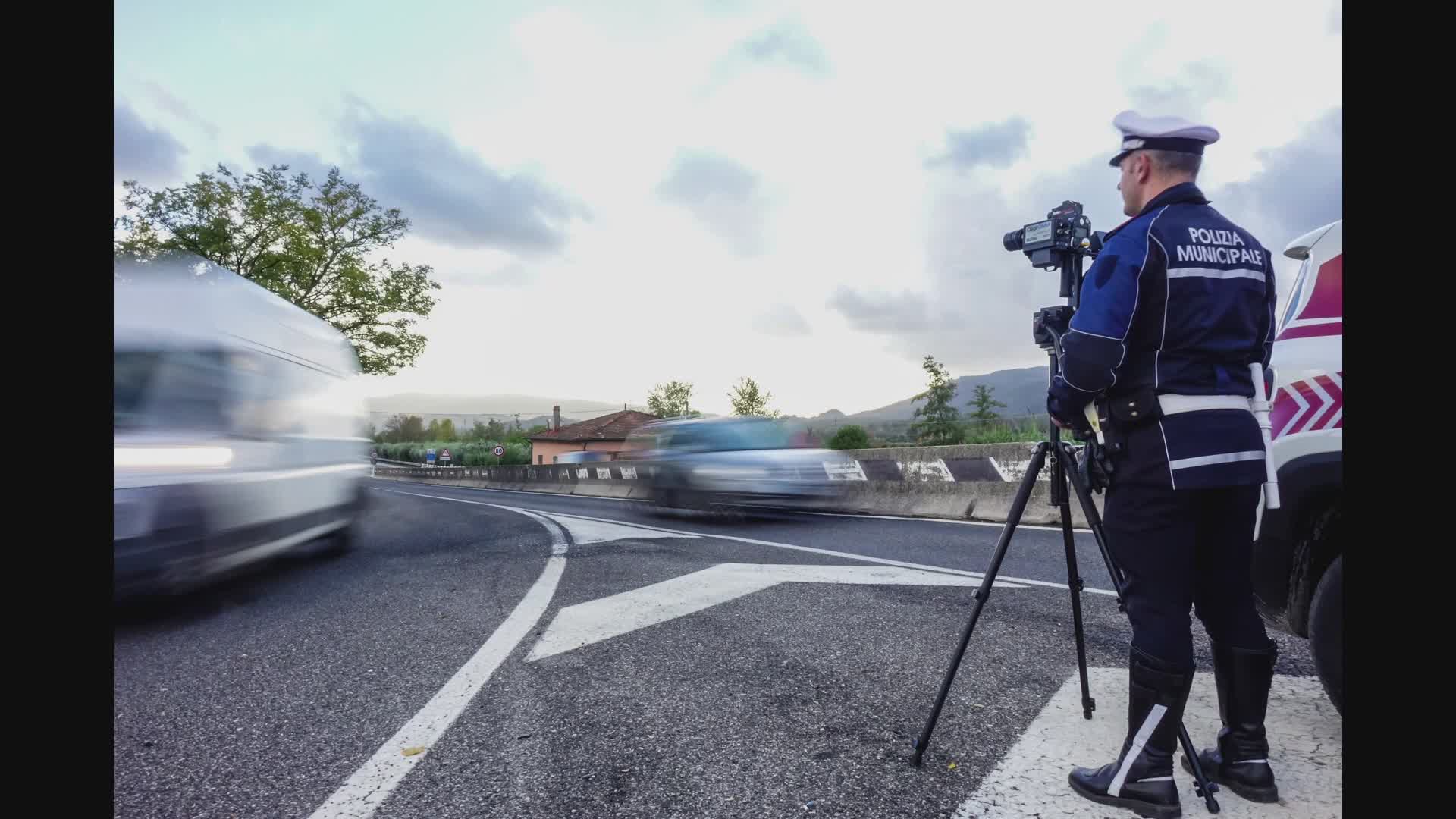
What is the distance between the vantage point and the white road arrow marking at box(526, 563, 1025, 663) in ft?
13.2

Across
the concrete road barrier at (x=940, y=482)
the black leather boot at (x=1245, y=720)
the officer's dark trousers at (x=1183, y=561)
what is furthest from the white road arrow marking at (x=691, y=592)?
the concrete road barrier at (x=940, y=482)

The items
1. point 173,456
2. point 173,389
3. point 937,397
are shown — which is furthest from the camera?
point 937,397

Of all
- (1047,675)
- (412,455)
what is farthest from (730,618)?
(412,455)

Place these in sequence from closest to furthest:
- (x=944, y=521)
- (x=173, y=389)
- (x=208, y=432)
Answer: (x=173, y=389), (x=208, y=432), (x=944, y=521)

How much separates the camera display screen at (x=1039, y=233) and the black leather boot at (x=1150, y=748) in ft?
4.39

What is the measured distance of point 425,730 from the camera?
8.79 feet

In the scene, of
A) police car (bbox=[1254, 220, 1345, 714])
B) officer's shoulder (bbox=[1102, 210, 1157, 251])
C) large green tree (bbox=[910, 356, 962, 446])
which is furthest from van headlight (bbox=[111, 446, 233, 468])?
large green tree (bbox=[910, 356, 962, 446])

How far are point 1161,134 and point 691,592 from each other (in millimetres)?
3899

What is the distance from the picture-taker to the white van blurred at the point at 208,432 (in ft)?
14.2

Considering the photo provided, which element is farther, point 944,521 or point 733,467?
point 733,467

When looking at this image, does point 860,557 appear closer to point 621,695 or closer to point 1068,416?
point 621,695

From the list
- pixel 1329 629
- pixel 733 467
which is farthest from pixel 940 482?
pixel 1329 629

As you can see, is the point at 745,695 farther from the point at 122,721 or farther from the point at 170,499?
the point at 170,499
